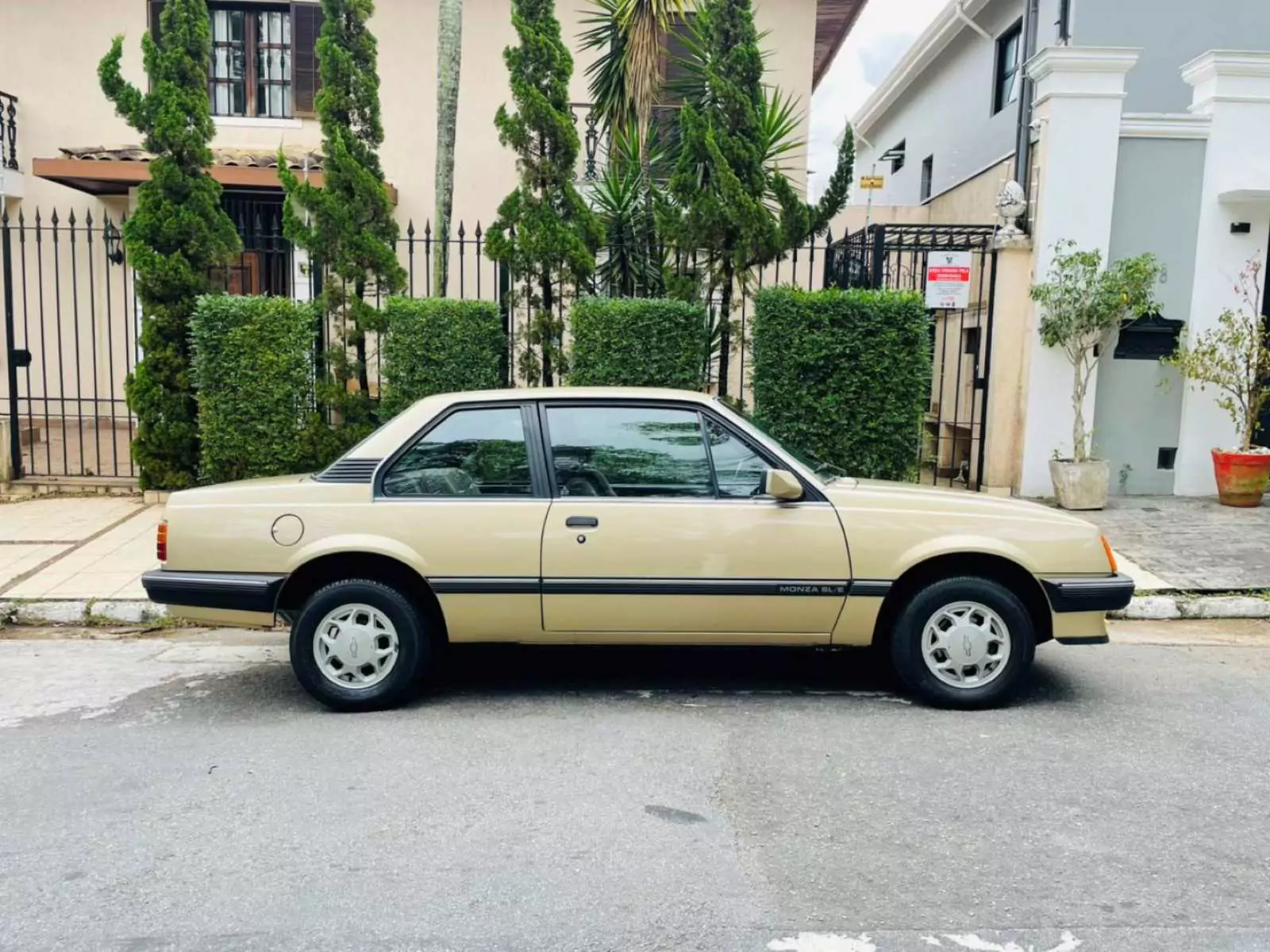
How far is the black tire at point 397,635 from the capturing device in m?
5.08

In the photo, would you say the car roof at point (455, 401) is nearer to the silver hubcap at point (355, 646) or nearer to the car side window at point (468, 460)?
the car side window at point (468, 460)

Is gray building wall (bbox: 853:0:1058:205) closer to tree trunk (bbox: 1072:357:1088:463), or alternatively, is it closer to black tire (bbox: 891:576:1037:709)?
tree trunk (bbox: 1072:357:1088:463)

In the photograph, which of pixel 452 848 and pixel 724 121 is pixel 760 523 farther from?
pixel 724 121

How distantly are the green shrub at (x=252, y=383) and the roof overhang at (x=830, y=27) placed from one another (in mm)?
9157

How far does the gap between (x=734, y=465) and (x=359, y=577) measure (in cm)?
193

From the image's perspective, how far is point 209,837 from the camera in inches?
150

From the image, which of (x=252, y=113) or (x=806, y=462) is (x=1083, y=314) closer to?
(x=806, y=462)

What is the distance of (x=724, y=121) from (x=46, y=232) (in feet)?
34.3

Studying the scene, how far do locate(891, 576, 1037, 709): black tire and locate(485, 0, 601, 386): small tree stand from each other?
5444 mm

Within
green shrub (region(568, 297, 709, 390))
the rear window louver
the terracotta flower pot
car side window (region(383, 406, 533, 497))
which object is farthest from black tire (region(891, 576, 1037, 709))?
the terracotta flower pot

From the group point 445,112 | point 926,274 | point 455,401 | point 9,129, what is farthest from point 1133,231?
point 9,129

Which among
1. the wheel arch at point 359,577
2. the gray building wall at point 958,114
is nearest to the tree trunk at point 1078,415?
the gray building wall at point 958,114

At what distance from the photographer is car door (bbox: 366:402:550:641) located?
5082mm

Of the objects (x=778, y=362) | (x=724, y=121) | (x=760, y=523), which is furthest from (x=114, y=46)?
(x=760, y=523)
